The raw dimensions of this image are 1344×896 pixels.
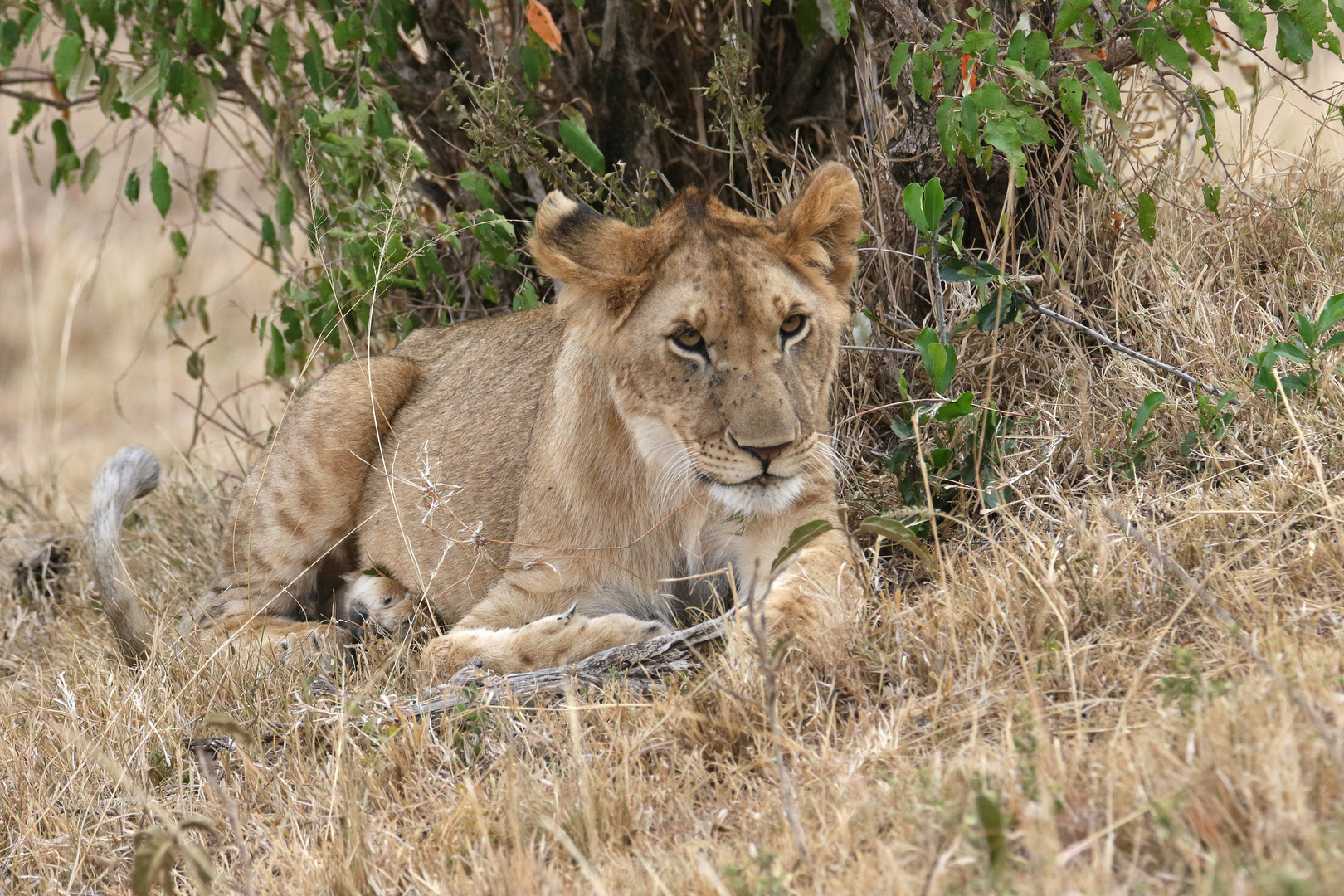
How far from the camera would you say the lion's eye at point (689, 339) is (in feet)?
10.5

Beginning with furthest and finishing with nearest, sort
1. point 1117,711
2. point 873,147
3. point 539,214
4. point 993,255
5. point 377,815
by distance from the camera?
point 873,147 → point 993,255 → point 539,214 → point 377,815 → point 1117,711

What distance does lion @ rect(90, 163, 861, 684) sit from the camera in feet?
10.4

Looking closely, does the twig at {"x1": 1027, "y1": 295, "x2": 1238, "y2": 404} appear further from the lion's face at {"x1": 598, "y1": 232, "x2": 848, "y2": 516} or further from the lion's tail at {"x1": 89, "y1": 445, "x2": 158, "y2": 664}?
the lion's tail at {"x1": 89, "y1": 445, "x2": 158, "y2": 664}

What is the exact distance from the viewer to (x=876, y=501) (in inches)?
151

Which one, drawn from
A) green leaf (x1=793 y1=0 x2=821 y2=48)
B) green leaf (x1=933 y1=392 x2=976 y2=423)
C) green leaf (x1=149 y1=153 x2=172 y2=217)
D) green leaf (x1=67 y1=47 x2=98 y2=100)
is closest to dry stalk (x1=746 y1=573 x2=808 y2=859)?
green leaf (x1=933 y1=392 x2=976 y2=423)

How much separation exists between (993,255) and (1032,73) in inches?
24.6

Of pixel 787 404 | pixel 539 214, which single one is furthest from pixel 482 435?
pixel 787 404

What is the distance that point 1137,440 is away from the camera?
3.46 metres

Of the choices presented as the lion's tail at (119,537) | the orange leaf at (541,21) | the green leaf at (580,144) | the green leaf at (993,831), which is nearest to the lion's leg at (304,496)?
the lion's tail at (119,537)

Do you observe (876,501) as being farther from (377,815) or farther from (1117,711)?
(377,815)

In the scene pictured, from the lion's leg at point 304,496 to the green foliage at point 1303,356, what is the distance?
279cm

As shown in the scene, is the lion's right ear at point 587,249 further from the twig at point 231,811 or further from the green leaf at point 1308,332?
the green leaf at point 1308,332

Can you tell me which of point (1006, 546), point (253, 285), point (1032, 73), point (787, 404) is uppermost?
point (1032, 73)

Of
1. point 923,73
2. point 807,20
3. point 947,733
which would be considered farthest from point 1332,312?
point 807,20
